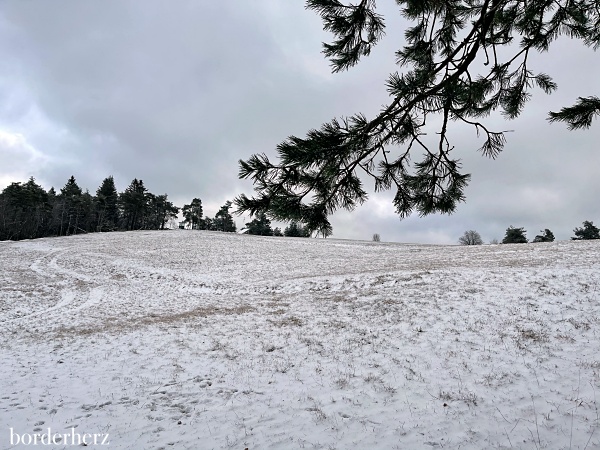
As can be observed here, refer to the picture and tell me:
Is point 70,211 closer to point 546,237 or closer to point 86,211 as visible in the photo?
point 86,211

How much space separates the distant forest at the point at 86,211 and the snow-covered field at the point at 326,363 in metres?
28.6

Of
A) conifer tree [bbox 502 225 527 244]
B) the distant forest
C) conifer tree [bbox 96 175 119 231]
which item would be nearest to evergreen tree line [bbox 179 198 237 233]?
the distant forest

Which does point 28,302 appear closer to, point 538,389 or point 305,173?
point 305,173

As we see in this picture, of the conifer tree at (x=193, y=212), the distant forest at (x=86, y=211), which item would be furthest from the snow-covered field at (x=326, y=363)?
the conifer tree at (x=193, y=212)

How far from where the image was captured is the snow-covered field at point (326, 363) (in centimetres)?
493

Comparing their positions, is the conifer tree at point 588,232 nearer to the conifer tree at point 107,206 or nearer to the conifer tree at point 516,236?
the conifer tree at point 516,236

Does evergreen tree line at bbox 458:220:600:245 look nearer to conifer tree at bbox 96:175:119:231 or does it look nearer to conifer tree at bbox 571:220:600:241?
conifer tree at bbox 571:220:600:241

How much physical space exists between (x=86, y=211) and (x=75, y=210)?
1857 millimetres

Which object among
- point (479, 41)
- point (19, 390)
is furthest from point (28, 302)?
point (479, 41)

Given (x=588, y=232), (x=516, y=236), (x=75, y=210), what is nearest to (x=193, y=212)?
(x=75, y=210)

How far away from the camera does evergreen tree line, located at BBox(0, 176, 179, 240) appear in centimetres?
5139

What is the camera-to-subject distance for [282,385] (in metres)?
6.72

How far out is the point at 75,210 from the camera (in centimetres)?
5906

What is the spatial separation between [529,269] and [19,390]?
19.2 metres
